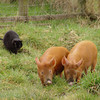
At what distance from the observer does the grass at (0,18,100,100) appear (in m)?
4.00

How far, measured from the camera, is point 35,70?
240 inches

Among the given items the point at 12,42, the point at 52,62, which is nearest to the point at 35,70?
the point at 52,62

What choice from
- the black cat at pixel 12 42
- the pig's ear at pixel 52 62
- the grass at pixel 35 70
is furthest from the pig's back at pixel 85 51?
the black cat at pixel 12 42

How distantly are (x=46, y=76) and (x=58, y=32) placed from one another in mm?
4363

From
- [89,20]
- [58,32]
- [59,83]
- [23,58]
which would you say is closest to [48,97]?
[59,83]

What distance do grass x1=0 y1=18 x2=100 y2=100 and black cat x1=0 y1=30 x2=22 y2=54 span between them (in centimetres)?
20

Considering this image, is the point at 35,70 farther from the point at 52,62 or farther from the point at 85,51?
the point at 85,51

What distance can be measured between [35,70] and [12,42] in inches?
75.9

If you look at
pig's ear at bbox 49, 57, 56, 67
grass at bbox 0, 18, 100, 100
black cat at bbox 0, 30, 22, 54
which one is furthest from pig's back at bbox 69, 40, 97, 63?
black cat at bbox 0, 30, 22, 54

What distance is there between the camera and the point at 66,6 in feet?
37.6

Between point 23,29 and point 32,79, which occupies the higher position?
point 23,29

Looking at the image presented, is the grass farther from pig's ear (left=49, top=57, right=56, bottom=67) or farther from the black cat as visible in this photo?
pig's ear (left=49, top=57, right=56, bottom=67)

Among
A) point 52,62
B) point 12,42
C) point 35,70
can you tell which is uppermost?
point 52,62

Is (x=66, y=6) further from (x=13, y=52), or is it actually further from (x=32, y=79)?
(x=32, y=79)
